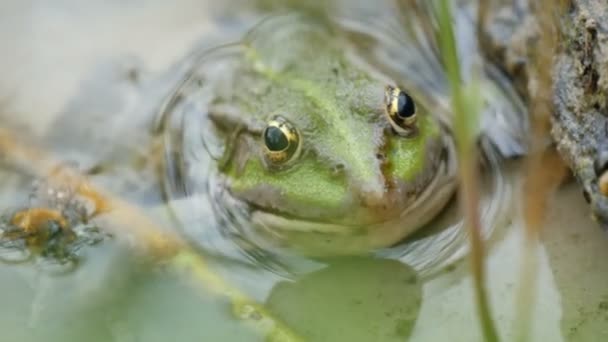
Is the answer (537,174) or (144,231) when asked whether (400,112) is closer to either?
(537,174)

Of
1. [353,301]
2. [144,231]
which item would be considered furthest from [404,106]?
[144,231]

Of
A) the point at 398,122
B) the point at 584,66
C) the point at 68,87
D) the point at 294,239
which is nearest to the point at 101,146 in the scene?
the point at 68,87

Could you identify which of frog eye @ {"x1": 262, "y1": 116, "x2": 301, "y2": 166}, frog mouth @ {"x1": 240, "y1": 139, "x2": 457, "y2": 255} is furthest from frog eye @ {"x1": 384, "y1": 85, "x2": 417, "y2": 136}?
frog eye @ {"x1": 262, "y1": 116, "x2": 301, "y2": 166}

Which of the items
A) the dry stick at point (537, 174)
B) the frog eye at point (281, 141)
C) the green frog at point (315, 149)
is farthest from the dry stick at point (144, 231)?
the dry stick at point (537, 174)

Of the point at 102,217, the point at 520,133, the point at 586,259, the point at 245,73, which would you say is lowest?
the point at 586,259

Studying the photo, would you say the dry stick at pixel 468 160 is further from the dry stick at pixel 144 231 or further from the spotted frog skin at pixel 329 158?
the dry stick at pixel 144 231

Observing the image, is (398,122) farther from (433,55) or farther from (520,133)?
(433,55)
